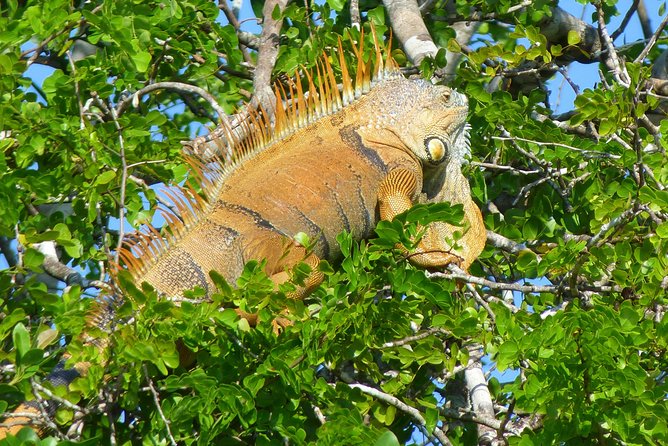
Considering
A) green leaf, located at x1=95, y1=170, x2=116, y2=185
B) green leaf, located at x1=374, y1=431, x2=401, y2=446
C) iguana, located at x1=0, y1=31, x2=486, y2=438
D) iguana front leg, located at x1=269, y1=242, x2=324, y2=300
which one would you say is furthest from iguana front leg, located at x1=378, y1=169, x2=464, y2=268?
green leaf, located at x1=374, y1=431, x2=401, y2=446

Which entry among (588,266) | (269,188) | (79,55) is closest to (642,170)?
(588,266)

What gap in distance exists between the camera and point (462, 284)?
4.67 metres

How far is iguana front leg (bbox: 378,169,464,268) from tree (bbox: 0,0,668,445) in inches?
7.0

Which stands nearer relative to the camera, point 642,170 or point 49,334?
point 49,334

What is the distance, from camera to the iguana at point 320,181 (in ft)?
15.2

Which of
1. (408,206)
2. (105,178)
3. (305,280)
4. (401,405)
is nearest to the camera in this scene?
(401,405)

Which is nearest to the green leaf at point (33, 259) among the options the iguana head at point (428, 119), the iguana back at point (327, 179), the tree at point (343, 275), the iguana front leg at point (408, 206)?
the tree at point (343, 275)

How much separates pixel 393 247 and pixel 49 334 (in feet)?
3.77

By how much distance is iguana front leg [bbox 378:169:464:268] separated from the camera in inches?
207

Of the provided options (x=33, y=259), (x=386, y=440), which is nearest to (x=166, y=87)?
(x=33, y=259)

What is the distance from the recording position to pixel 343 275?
380cm

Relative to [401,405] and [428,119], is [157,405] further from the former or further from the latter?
[428,119]

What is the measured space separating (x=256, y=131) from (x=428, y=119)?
104cm

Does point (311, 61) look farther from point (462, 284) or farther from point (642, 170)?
point (642, 170)
